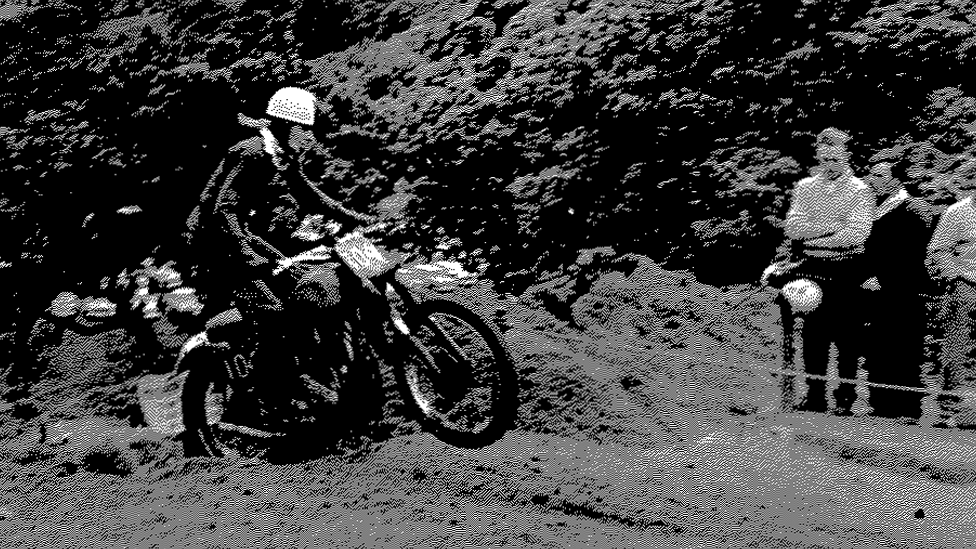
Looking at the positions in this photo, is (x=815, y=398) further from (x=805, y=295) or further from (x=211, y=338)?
(x=211, y=338)

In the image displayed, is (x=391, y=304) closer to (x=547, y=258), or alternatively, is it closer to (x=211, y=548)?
(x=547, y=258)

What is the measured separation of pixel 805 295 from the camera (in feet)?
9.80

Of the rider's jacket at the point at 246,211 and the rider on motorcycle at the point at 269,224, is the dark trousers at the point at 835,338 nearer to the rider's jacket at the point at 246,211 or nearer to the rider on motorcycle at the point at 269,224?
the rider on motorcycle at the point at 269,224

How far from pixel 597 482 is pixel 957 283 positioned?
1780 millimetres

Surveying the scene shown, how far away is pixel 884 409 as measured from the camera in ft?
9.61

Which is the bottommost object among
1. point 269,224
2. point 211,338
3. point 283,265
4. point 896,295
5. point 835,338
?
point 835,338

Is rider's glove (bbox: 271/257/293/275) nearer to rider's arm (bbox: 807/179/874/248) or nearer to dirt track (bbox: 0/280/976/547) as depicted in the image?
dirt track (bbox: 0/280/976/547)

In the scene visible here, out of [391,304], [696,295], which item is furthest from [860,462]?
[391,304]

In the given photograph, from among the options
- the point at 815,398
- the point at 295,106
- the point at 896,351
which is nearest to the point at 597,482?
the point at 815,398

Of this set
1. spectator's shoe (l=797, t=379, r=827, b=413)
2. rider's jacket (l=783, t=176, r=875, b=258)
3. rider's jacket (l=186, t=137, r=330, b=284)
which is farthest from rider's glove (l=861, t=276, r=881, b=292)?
rider's jacket (l=186, t=137, r=330, b=284)

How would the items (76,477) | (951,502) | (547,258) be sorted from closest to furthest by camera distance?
(951,502) < (547,258) < (76,477)

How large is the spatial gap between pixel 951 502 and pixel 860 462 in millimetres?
347

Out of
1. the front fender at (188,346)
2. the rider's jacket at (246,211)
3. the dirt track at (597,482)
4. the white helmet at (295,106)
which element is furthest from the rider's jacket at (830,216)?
the front fender at (188,346)

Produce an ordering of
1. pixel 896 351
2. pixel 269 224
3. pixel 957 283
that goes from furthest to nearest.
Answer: pixel 269 224 → pixel 896 351 → pixel 957 283
